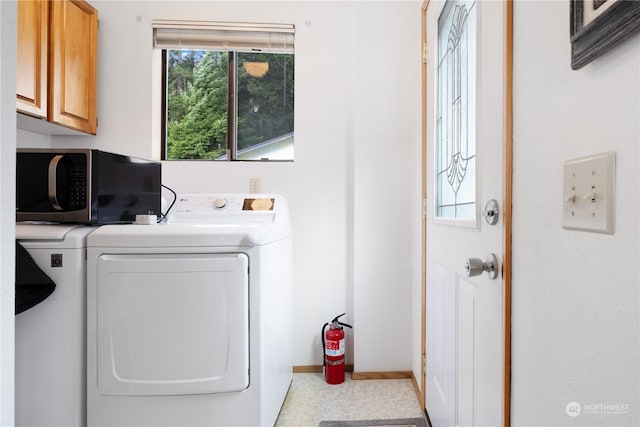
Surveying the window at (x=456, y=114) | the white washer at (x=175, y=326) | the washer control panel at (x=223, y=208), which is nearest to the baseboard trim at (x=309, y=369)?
the white washer at (x=175, y=326)

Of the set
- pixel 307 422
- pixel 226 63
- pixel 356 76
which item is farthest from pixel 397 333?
pixel 226 63

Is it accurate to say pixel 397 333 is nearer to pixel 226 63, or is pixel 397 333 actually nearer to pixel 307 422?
pixel 307 422

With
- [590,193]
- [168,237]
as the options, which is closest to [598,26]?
[590,193]

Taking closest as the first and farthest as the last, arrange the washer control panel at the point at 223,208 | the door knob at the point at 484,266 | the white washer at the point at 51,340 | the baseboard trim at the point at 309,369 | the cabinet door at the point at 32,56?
the door knob at the point at 484,266 < the white washer at the point at 51,340 < the cabinet door at the point at 32,56 < the washer control panel at the point at 223,208 < the baseboard trim at the point at 309,369

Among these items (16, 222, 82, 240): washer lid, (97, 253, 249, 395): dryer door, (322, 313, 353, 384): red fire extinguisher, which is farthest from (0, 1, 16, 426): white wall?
(322, 313, 353, 384): red fire extinguisher

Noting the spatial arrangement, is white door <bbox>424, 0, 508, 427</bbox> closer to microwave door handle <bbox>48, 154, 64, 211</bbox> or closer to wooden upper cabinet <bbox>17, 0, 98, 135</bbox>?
microwave door handle <bbox>48, 154, 64, 211</bbox>

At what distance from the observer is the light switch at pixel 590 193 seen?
1.61 feet

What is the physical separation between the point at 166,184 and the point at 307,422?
1.61 meters

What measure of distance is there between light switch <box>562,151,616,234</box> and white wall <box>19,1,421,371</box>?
142 centimetres

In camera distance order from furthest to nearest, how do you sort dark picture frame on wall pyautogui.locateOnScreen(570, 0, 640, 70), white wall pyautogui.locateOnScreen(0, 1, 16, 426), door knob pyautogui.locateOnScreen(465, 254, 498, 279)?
door knob pyautogui.locateOnScreen(465, 254, 498, 279)
white wall pyautogui.locateOnScreen(0, 1, 16, 426)
dark picture frame on wall pyautogui.locateOnScreen(570, 0, 640, 70)

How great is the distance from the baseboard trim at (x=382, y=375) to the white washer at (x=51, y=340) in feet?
4.69

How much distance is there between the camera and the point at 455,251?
1248 millimetres

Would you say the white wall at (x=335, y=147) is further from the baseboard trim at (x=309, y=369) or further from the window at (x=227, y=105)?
the window at (x=227, y=105)

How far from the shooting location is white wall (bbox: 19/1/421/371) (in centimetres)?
207
